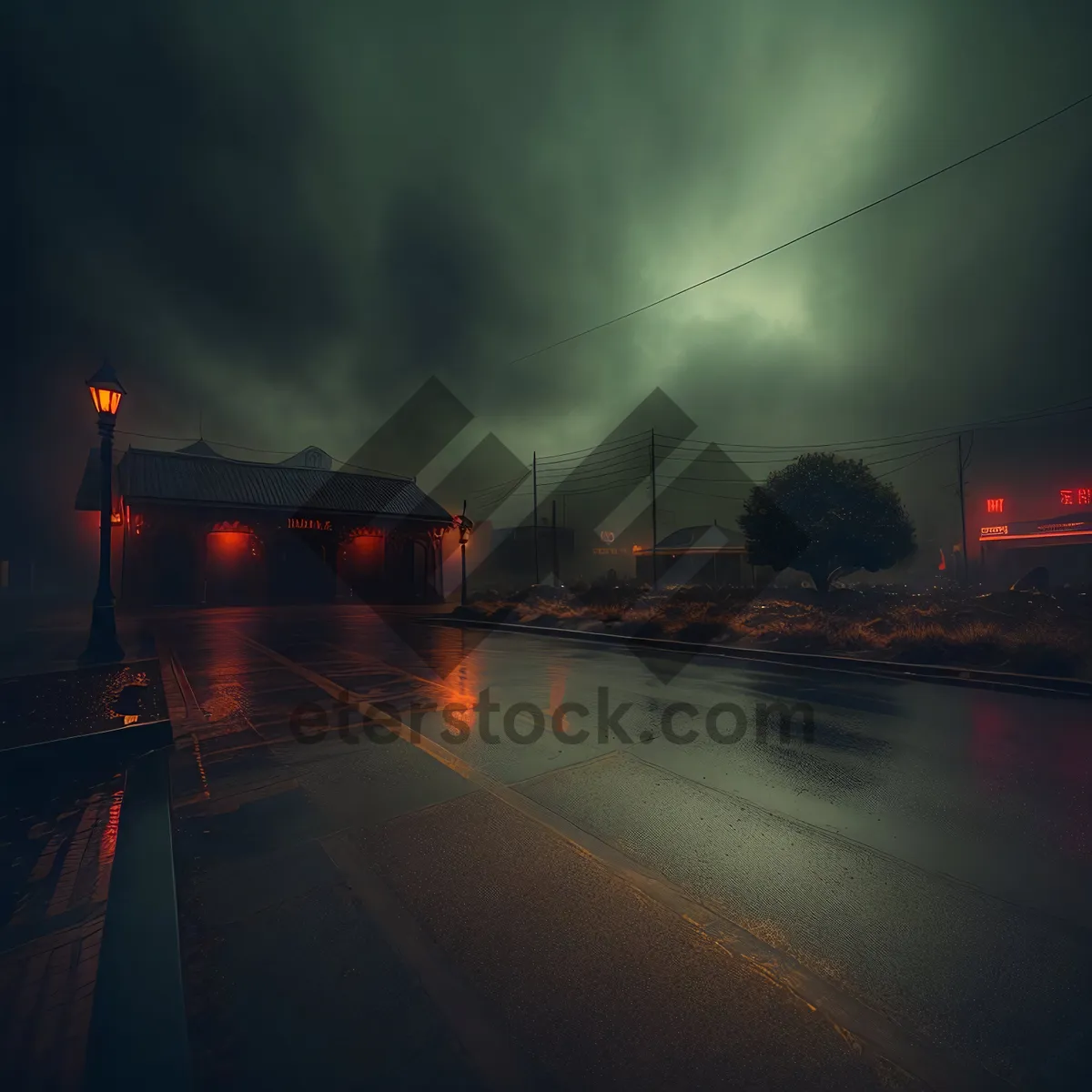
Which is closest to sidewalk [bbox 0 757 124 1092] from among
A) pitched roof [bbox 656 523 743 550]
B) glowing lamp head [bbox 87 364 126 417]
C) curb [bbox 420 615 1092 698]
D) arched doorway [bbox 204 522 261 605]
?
glowing lamp head [bbox 87 364 126 417]

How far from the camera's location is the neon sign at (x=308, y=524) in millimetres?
30078

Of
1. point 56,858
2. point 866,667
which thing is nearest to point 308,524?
point 866,667

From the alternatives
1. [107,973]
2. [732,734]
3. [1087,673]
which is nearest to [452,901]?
[107,973]

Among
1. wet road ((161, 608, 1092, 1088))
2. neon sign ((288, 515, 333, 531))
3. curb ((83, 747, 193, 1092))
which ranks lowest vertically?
wet road ((161, 608, 1092, 1088))

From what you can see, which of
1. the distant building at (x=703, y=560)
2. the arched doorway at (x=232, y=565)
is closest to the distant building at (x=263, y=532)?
the arched doorway at (x=232, y=565)

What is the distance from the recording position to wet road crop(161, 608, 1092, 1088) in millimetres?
2109

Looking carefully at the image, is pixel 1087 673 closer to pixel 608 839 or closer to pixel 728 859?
pixel 728 859

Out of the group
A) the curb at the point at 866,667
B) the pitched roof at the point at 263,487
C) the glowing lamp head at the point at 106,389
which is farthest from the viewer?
the pitched roof at the point at 263,487

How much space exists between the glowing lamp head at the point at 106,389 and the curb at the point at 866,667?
1200cm

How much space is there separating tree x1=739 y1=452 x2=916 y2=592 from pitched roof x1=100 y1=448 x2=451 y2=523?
20120 millimetres

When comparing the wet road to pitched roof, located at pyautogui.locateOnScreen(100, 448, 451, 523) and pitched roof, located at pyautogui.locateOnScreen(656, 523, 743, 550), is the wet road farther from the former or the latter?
pitched roof, located at pyautogui.locateOnScreen(656, 523, 743, 550)

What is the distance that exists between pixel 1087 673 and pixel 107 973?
12.3 meters

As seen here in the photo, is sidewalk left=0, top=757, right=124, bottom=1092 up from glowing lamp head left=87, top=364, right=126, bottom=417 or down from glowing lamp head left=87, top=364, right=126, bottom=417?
down

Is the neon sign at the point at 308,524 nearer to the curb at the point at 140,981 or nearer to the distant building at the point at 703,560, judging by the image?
the distant building at the point at 703,560
